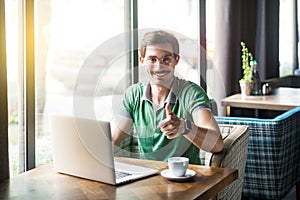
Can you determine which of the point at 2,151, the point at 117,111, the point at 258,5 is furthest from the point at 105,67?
the point at 258,5

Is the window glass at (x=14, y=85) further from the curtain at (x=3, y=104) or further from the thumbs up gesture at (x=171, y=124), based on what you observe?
the thumbs up gesture at (x=171, y=124)

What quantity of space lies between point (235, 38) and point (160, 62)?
2.45 metres

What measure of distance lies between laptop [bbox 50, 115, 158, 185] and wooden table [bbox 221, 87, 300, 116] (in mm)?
1975

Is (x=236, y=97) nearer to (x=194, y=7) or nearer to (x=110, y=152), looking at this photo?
(x=194, y=7)

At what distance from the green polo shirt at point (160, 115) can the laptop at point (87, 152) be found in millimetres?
367

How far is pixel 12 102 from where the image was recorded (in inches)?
102

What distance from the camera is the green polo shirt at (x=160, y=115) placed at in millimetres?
2561

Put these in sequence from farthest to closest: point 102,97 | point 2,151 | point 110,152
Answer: point 102,97
point 2,151
point 110,152

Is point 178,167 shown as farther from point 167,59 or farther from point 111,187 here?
point 167,59

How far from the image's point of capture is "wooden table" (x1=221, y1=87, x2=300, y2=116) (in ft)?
13.0

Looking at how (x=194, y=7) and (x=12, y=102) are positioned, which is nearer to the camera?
(x=12, y=102)

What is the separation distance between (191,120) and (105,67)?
80 centimetres

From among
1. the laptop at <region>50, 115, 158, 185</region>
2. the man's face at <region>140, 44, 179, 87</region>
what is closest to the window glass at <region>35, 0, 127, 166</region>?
the man's face at <region>140, 44, 179, 87</region>

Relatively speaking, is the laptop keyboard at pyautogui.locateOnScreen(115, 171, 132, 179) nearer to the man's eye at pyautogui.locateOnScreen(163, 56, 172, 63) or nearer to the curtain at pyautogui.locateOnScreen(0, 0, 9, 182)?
the curtain at pyautogui.locateOnScreen(0, 0, 9, 182)
